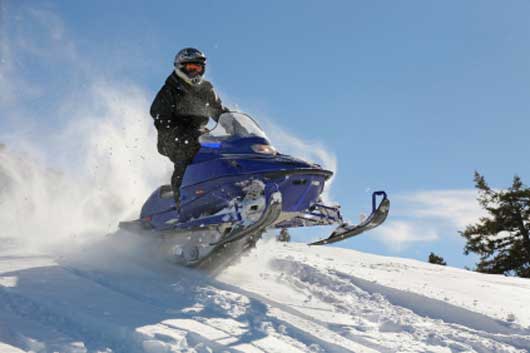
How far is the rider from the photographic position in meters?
6.55

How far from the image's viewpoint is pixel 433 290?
6.46 metres

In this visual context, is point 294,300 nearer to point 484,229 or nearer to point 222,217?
point 222,217

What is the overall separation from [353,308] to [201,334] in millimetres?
2099

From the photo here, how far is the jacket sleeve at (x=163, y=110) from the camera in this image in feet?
21.7

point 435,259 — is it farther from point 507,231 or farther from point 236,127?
point 236,127

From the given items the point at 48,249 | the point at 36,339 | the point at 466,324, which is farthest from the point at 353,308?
the point at 48,249

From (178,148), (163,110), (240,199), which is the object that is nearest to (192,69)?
(163,110)

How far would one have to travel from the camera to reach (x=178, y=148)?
654 centimetres

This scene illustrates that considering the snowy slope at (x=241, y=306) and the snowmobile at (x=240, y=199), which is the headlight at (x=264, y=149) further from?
the snowy slope at (x=241, y=306)

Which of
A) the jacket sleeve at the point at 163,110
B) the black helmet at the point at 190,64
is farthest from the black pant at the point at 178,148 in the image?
Answer: the black helmet at the point at 190,64

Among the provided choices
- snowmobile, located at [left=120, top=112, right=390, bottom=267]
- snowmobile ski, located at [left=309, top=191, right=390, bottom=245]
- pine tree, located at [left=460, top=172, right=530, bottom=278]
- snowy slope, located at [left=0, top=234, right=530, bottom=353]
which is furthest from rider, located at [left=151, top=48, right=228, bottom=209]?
pine tree, located at [left=460, top=172, right=530, bottom=278]

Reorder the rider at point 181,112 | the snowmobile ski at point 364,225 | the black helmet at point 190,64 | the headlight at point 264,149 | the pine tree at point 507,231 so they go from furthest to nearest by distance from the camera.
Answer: the pine tree at point 507,231, the black helmet at point 190,64, the rider at point 181,112, the snowmobile ski at point 364,225, the headlight at point 264,149

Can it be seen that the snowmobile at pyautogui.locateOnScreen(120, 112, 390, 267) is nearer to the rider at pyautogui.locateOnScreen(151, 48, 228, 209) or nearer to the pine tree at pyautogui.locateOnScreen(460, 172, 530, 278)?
the rider at pyautogui.locateOnScreen(151, 48, 228, 209)

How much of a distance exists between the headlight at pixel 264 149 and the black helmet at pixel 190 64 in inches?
55.7
